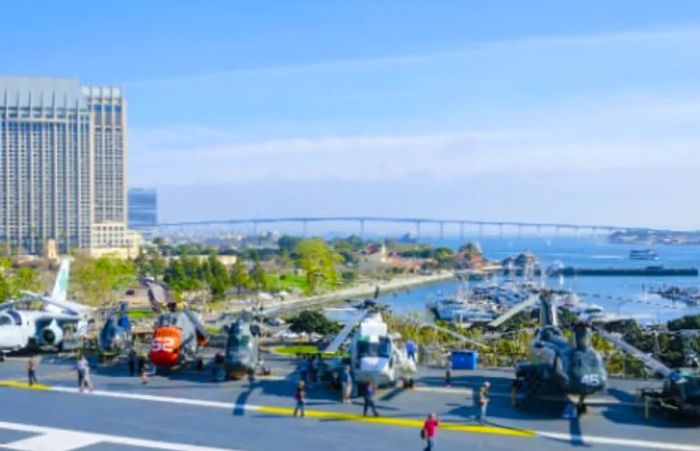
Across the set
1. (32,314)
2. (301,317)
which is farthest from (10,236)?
(32,314)

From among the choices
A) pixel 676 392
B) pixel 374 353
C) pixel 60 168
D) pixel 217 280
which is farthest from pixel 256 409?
pixel 60 168

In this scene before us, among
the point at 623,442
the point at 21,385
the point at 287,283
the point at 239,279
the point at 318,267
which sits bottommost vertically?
the point at 623,442

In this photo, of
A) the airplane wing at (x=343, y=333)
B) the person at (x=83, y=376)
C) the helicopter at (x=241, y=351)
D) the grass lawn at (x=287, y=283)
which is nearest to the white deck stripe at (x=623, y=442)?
the airplane wing at (x=343, y=333)

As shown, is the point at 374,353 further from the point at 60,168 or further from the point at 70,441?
the point at 60,168

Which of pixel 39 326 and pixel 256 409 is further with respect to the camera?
pixel 39 326

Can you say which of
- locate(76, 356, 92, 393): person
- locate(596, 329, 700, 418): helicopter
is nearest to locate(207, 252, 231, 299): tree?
locate(76, 356, 92, 393): person

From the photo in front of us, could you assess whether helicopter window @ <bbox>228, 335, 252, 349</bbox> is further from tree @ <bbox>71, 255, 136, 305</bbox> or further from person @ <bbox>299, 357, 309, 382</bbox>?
tree @ <bbox>71, 255, 136, 305</bbox>
